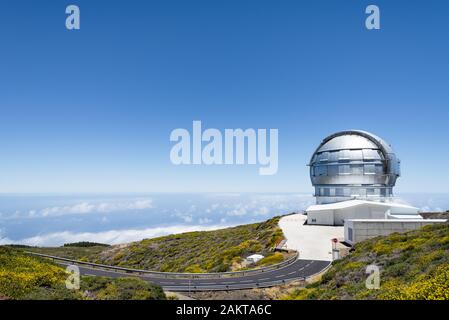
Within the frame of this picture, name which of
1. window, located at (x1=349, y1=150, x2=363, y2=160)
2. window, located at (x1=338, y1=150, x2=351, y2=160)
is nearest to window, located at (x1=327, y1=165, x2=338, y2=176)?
window, located at (x1=338, y1=150, x2=351, y2=160)

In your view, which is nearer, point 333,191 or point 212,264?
point 212,264

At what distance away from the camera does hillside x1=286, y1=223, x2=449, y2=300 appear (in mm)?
10414

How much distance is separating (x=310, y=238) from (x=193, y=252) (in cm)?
1839

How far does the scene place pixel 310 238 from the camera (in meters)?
38.6

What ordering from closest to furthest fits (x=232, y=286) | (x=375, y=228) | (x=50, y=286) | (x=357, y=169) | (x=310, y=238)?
(x=50, y=286) → (x=232, y=286) → (x=375, y=228) → (x=310, y=238) → (x=357, y=169)

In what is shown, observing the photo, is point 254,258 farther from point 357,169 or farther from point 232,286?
point 357,169

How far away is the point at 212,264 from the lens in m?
33.4

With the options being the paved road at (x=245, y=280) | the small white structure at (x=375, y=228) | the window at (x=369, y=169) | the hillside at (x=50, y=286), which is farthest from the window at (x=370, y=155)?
the hillside at (x=50, y=286)

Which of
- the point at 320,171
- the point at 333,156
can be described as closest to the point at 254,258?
the point at 320,171

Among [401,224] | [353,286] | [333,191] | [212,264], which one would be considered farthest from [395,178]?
[353,286]
